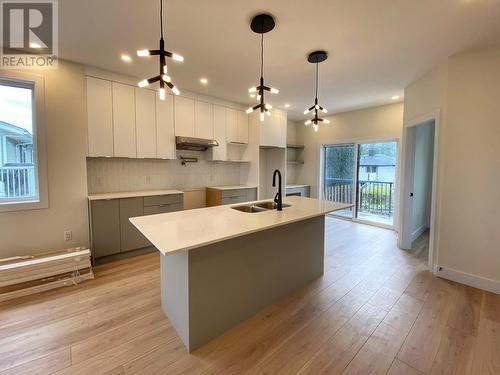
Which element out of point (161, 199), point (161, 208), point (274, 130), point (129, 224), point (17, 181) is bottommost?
point (129, 224)

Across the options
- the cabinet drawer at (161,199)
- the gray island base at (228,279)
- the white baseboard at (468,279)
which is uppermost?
the cabinet drawer at (161,199)

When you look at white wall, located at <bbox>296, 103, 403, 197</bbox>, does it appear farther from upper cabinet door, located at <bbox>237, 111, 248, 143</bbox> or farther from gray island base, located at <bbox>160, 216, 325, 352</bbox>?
gray island base, located at <bbox>160, 216, 325, 352</bbox>

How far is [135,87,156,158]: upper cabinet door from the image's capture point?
363cm

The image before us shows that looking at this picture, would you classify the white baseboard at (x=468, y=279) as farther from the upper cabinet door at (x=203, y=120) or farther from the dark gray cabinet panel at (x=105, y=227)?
the dark gray cabinet panel at (x=105, y=227)

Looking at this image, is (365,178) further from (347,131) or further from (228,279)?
(228,279)

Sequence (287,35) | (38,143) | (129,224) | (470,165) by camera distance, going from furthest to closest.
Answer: (129,224) → (38,143) → (470,165) → (287,35)

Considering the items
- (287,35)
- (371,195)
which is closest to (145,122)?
(287,35)

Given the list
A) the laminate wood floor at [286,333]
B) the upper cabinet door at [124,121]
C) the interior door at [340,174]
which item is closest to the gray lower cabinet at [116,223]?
the laminate wood floor at [286,333]

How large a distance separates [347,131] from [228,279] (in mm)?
4938

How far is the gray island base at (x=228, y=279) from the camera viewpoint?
1727mm

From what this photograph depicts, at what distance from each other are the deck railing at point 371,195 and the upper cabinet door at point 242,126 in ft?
8.87

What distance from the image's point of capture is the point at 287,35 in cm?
237

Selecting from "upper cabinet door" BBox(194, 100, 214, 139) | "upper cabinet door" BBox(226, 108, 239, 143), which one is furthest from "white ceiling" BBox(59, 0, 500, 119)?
"upper cabinet door" BBox(226, 108, 239, 143)

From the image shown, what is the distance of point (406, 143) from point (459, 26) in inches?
70.3
